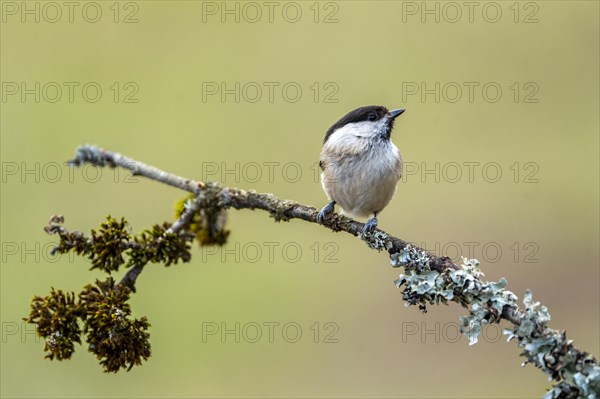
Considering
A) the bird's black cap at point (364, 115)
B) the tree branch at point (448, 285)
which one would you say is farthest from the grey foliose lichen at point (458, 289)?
the bird's black cap at point (364, 115)

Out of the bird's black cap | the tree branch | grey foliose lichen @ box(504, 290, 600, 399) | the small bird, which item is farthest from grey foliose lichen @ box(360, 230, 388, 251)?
the bird's black cap

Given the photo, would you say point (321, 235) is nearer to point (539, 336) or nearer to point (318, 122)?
point (318, 122)

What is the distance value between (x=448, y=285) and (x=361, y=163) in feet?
4.58

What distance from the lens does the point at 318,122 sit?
7.04 meters

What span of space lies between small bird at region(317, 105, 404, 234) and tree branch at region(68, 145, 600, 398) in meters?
0.59

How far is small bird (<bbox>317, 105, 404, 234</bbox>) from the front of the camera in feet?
11.6

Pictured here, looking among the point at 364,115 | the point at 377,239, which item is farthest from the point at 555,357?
the point at 364,115

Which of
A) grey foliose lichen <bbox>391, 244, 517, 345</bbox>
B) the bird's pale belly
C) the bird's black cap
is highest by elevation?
the bird's black cap

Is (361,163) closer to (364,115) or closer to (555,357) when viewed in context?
(364,115)

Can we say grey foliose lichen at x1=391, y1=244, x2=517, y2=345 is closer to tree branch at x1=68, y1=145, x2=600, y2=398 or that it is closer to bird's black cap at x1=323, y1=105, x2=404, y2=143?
tree branch at x1=68, y1=145, x2=600, y2=398

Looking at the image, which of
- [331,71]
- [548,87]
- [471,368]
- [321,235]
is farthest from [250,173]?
[548,87]

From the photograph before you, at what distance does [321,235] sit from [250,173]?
0.89 metres

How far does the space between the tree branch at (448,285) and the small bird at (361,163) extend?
23.2 inches

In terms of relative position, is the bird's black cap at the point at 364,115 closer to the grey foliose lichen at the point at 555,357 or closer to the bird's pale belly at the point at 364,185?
the bird's pale belly at the point at 364,185
